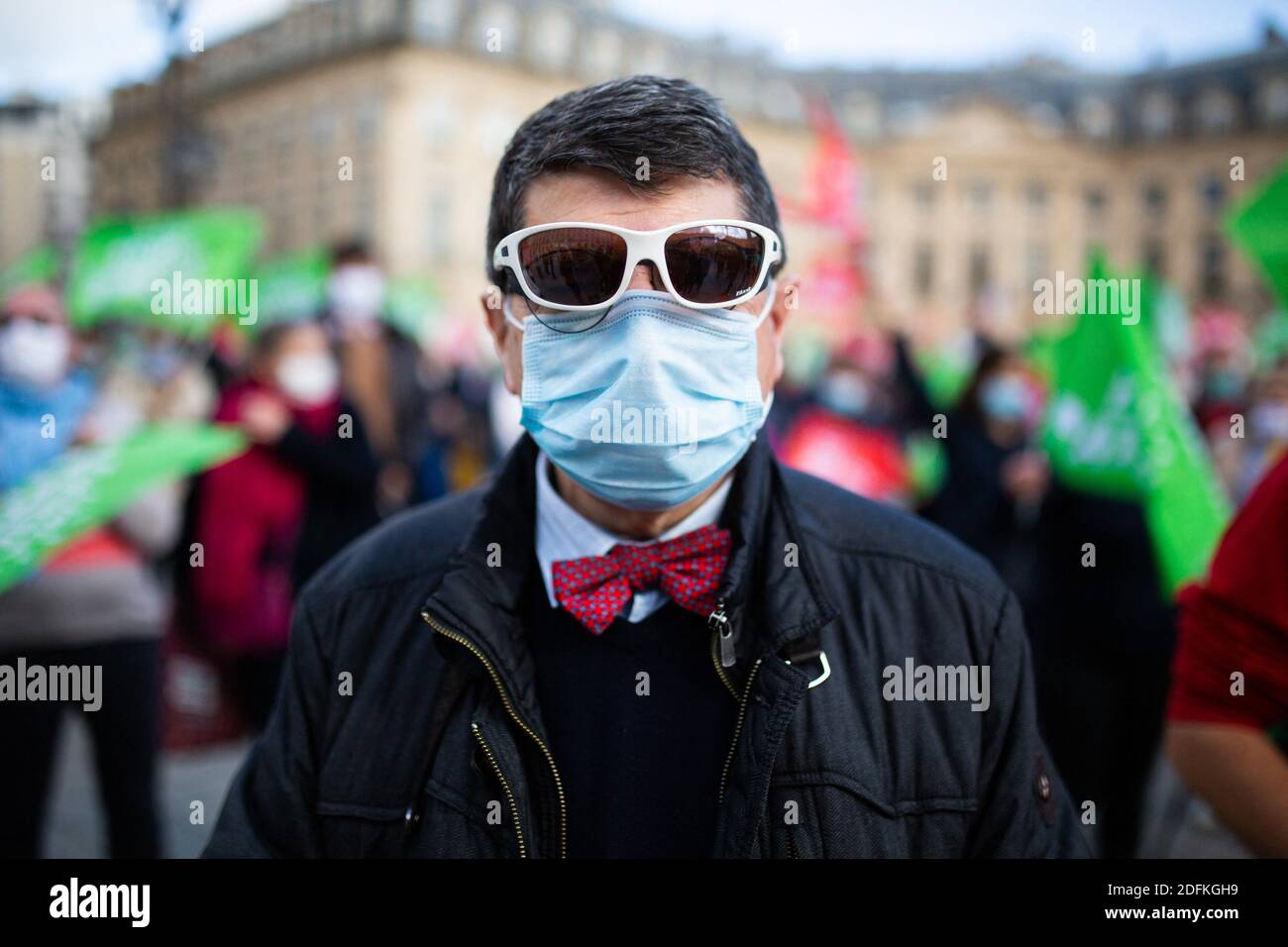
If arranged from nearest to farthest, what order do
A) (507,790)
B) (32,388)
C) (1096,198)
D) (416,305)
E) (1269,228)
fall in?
(507,790)
(1269,228)
(32,388)
(416,305)
(1096,198)

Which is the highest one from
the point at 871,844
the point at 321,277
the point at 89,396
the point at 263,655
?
the point at 321,277

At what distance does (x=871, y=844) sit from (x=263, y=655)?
362cm

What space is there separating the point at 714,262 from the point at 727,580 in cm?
50

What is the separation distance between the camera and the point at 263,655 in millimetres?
4602

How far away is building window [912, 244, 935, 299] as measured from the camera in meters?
37.0

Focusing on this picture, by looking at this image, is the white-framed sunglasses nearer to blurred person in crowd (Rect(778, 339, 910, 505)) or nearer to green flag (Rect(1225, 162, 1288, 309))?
green flag (Rect(1225, 162, 1288, 309))

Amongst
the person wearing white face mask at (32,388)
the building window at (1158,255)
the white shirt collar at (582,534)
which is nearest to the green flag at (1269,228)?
the white shirt collar at (582,534)

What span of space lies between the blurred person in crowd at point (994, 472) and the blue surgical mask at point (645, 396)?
11.3ft

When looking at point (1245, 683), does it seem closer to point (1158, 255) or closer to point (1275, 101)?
point (1275, 101)

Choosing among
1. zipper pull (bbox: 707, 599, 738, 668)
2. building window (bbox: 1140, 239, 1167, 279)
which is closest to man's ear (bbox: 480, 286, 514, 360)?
zipper pull (bbox: 707, 599, 738, 668)

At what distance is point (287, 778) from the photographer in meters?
1.70

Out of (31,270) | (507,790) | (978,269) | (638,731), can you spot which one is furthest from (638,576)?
(978,269)
